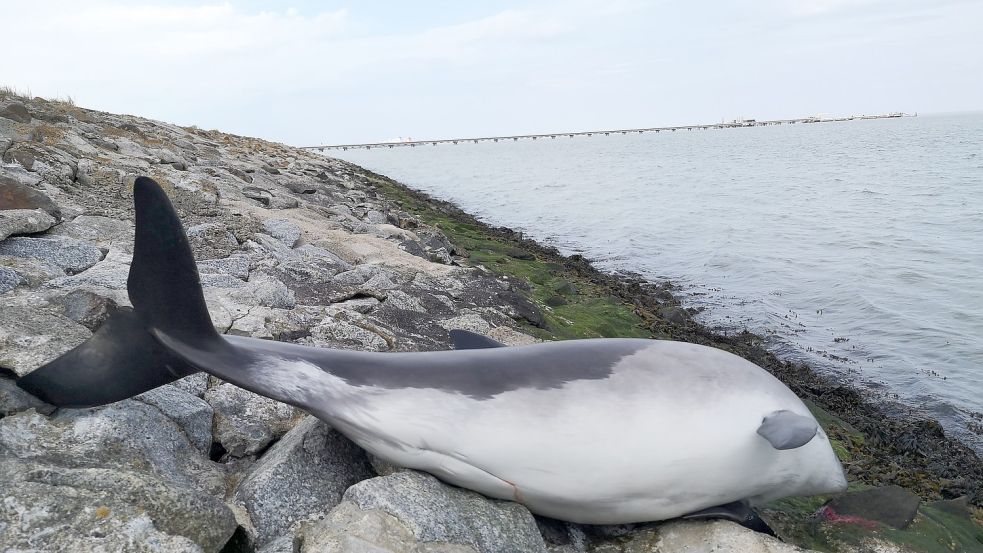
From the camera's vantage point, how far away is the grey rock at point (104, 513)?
2910 mm

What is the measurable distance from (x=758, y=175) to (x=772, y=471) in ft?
153

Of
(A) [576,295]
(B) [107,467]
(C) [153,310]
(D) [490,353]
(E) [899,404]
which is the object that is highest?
(C) [153,310]

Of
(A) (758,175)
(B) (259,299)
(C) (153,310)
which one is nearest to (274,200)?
(B) (259,299)

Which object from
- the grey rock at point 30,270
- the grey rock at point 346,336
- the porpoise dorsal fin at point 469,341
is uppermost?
the grey rock at point 30,270

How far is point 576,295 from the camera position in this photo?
542 inches

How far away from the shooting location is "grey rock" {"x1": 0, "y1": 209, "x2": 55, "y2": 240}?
6.23 m

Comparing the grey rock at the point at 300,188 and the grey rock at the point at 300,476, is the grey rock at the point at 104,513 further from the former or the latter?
the grey rock at the point at 300,188

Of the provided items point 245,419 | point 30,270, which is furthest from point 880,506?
point 30,270

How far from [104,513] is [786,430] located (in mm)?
3549

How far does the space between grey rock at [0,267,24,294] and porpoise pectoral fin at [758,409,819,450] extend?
543 cm

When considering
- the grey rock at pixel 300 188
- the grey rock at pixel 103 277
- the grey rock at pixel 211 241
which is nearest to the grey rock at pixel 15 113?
the grey rock at pixel 300 188

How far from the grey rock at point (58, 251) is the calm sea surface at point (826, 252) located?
1091 cm

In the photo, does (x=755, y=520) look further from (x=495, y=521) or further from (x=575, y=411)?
(x=495, y=521)

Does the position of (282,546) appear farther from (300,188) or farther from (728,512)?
(300,188)
